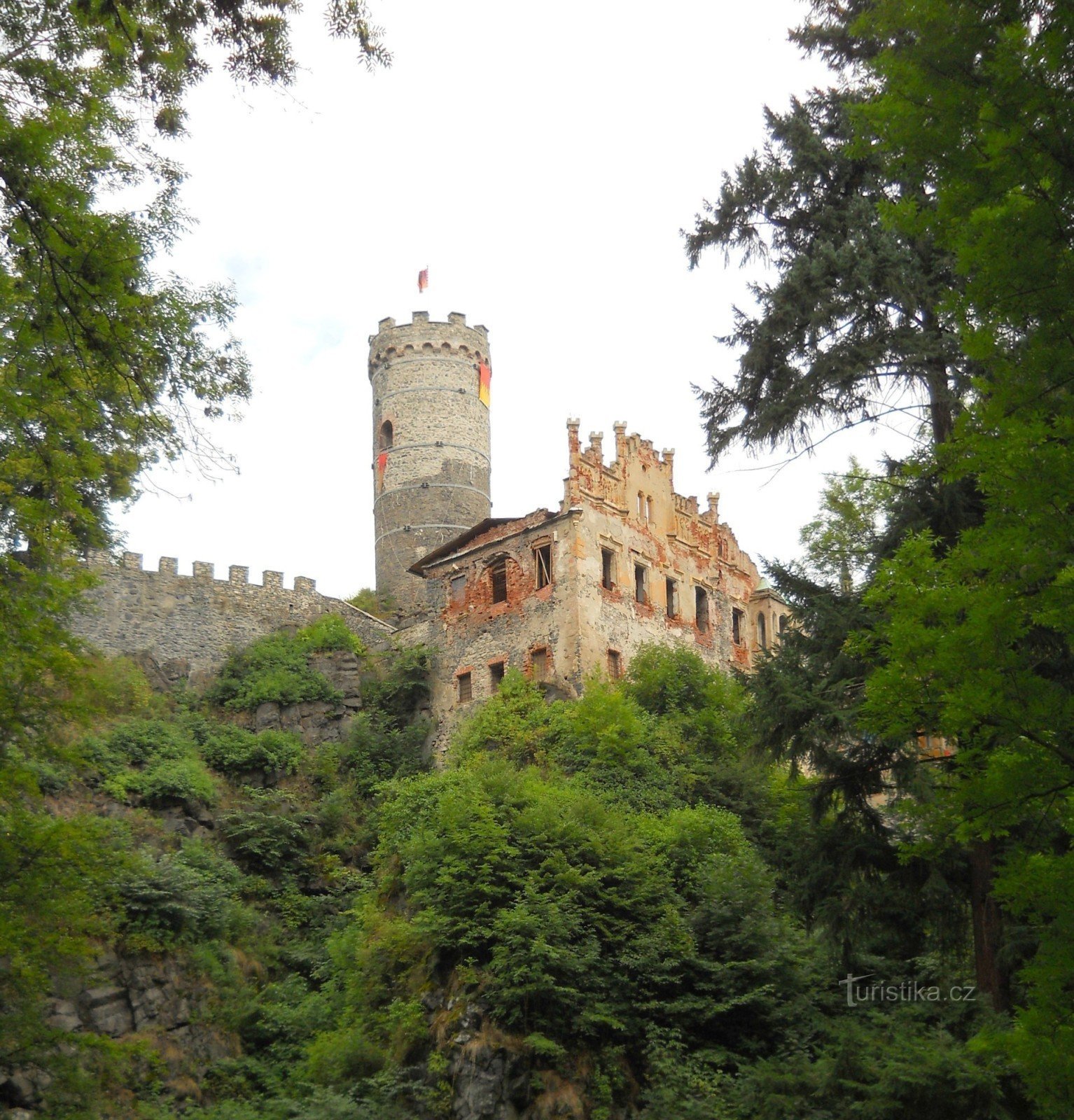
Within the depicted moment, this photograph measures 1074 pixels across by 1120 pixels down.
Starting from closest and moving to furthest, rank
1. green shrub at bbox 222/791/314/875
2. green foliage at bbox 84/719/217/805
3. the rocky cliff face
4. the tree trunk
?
the tree trunk < the rocky cliff face < green foliage at bbox 84/719/217/805 < green shrub at bbox 222/791/314/875

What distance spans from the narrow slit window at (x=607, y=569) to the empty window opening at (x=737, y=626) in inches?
207

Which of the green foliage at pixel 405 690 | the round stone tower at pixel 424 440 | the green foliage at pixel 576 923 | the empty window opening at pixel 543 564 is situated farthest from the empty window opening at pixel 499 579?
the green foliage at pixel 576 923

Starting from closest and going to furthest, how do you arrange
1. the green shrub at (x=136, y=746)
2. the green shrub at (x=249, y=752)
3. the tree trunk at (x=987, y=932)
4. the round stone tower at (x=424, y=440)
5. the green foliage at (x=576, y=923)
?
the tree trunk at (x=987, y=932) → the green foliage at (x=576, y=923) → the green shrub at (x=136, y=746) → the green shrub at (x=249, y=752) → the round stone tower at (x=424, y=440)

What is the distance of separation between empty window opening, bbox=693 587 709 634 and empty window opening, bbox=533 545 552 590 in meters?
5.07

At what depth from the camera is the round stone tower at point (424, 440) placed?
159 feet

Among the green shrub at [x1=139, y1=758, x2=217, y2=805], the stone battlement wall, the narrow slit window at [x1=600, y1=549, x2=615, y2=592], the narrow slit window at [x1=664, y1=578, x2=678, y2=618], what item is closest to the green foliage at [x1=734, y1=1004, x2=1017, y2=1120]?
the green shrub at [x1=139, y1=758, x2=217, y2=805]

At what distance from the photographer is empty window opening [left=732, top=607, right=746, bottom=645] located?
39.9 metres

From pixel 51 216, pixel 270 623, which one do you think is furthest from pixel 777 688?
pixel 270 623

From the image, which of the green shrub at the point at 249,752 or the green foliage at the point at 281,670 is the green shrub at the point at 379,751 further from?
the green foliage at the point at 281,670

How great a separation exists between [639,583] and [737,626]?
4460mm

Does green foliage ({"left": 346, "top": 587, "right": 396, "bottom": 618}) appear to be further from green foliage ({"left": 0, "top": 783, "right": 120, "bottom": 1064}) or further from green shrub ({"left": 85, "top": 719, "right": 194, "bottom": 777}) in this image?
green foliage ({"left": 0, "top": 783, "right": 120, "bottom": 1064})

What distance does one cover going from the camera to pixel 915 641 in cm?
1075

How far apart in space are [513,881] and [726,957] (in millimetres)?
3747

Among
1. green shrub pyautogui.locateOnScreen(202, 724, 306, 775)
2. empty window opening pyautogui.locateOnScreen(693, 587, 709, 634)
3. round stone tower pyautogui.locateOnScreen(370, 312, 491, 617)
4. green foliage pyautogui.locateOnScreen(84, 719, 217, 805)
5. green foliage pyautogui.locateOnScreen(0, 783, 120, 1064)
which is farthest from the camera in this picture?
round stone tower pyautogui.locateOnScreen(370, 312, 491, 617)
